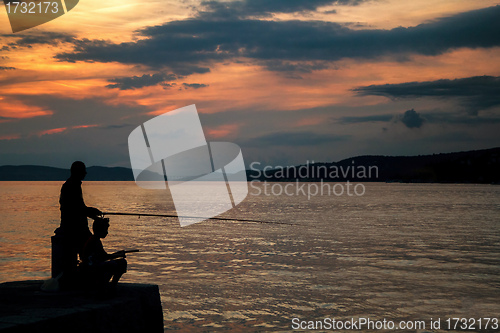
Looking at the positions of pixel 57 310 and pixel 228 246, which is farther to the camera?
pixel 228 246

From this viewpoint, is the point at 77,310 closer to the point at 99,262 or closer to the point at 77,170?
the point at 99,262

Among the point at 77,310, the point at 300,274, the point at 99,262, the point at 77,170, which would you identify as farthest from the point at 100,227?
the point at 300,274

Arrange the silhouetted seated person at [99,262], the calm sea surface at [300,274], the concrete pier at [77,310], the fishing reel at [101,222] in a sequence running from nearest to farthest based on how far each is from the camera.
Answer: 1. the concrete pier at [77,310]
2. the silhouetted seated person at [99,262]
3. the fishing reel at [101,222]
4. the calm sea surface at [300,274]

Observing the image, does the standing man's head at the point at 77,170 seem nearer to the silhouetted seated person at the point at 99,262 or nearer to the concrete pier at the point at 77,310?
the silhouetted seated person at the point at 99,262

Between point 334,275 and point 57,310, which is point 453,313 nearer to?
point 334,275

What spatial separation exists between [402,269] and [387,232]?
14.9 meters

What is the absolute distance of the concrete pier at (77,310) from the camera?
6215mm

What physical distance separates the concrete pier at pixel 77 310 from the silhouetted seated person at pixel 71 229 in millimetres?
341

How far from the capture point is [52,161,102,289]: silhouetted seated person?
24.5 feet

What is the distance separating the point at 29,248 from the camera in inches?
934

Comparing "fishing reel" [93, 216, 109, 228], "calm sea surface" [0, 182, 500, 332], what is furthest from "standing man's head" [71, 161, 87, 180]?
"calm sea surface" [0, 182, 500, 332]

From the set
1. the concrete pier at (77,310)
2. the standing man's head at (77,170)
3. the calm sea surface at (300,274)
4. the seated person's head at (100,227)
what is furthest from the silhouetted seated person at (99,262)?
the calm sea surface at (300,274)

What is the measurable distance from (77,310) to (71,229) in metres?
1.42

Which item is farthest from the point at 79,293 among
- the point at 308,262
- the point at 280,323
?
the point at 308,262
